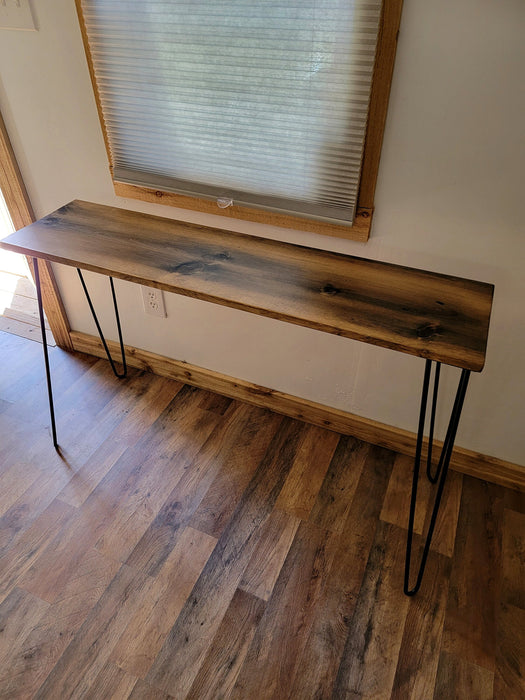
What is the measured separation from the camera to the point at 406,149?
1274 mm

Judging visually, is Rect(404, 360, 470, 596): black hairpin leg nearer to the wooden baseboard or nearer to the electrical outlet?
the wooden baseboard

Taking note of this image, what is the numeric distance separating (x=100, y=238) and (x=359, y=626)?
51.1 inches

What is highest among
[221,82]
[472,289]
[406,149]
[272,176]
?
[221,82]

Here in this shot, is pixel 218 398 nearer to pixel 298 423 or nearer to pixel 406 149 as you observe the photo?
pixel 298 423

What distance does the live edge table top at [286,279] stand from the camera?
1.12 meters

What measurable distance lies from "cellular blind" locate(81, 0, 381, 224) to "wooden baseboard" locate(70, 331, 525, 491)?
0.75 m

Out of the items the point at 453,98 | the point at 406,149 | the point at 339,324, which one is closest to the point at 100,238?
the point at 339,324

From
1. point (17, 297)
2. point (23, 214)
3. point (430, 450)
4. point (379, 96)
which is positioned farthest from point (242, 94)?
point (17, 297)

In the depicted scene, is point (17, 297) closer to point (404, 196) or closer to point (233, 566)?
point (233, 566)

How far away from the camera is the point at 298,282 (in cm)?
128

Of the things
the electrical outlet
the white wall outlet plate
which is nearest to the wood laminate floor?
the electrical outlet

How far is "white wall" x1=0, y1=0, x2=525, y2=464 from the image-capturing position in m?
1.13

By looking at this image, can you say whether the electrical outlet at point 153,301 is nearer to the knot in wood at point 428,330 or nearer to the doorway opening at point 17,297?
the doorway opening at point 17,297

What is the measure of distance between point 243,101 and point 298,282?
1.67 feet
